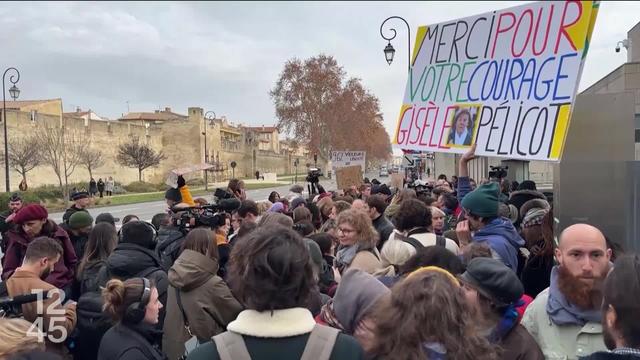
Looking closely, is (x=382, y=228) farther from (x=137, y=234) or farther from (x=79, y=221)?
(x=79, y=221)

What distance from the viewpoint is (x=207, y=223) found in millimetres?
5152

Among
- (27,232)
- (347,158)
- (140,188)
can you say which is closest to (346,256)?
(27,232)

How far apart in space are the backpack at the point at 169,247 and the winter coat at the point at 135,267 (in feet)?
2.52

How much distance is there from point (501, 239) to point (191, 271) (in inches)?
84.5

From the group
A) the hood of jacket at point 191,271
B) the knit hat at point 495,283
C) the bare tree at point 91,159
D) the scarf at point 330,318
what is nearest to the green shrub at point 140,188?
the bare tree at point 91,159

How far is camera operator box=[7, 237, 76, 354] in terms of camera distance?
10.3ft

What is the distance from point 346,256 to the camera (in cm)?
441

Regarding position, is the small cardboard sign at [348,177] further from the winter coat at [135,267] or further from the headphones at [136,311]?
the headphones at [136,311]

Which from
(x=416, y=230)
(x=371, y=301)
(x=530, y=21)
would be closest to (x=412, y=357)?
(x=371, y=301)

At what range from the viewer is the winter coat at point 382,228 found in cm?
548

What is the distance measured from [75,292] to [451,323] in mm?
3997

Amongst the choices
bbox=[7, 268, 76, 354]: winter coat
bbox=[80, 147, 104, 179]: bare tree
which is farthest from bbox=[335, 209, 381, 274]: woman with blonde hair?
bbox=[80, 147, 104, 179]: bare tree

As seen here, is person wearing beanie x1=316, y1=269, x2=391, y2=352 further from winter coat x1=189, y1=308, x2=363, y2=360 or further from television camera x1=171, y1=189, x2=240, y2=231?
television camera x1=171, y1=189, x2=240, y2=231

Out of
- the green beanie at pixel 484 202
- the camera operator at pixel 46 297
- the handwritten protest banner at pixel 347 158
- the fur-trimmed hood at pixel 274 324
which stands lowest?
the camera operator at pixel 46 297
